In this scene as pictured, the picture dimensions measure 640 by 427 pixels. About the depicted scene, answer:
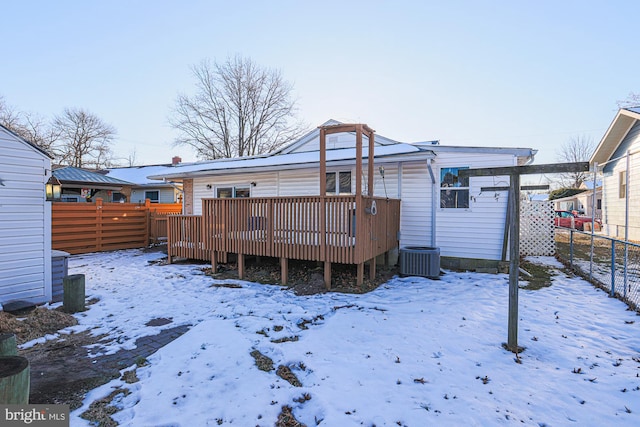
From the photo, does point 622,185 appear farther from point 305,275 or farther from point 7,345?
point 7,345

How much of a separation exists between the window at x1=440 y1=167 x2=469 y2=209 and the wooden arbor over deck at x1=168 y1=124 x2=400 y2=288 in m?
1.25

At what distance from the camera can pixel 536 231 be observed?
1040cm

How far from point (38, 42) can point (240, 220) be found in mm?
13304

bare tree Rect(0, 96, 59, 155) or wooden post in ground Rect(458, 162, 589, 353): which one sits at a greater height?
bare tree Rect(0, 96, 59, 155)

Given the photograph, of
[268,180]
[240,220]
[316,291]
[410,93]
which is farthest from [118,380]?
[410,93]

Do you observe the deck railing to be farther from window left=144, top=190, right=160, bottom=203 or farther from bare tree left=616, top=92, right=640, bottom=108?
bare tree left=616, top=92, right=640, bottom=108

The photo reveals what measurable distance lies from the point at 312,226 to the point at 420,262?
2.82 m

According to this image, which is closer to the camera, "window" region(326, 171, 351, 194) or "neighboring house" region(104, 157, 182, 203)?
"window" region(326, 171, 351, 194)

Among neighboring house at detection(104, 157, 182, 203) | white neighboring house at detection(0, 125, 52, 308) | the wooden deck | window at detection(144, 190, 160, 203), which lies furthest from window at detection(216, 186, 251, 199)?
window at detection(144, 190, 160, 203)

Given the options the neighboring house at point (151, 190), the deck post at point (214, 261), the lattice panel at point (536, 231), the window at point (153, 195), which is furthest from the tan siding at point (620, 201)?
the window at point (153, 195)

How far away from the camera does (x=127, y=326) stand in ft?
14.1

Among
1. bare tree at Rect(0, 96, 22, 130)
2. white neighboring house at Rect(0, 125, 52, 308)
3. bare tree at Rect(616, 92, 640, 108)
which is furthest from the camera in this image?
bare tree at Rect(0, 96, 22, 130)

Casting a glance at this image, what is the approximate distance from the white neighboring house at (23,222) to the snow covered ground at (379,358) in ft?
3.11

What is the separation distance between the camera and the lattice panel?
10.2 meters
